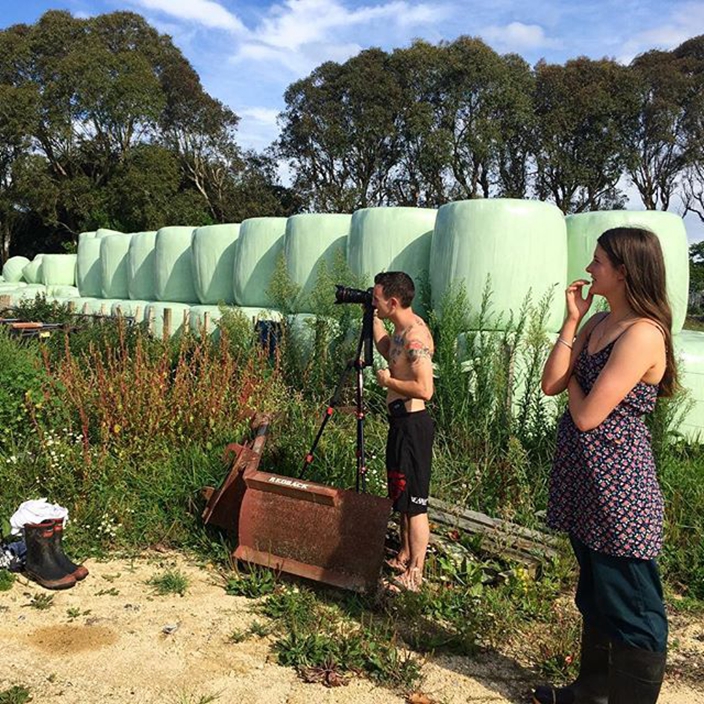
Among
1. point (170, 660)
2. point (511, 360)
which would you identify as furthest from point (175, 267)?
point (170, 660)

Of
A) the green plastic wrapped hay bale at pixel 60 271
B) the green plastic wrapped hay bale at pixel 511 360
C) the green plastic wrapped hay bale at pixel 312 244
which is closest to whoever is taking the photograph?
the green plastic wrapped hay bale at pixel 511 360

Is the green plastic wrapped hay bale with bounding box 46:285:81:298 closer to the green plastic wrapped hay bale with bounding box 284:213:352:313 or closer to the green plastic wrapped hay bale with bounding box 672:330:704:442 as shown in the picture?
the green plastic wrapped hay bale with bounding box 284:213:352:313

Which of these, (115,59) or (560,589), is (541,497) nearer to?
(560,589)

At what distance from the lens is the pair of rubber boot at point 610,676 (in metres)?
2.22

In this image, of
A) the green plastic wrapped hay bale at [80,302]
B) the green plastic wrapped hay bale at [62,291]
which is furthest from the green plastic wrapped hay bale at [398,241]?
the green plastic wrapped hay bale at [62,291]

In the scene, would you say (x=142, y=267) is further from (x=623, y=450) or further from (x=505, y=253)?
(x=623, y=450)

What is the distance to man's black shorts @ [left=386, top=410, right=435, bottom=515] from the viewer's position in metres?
3.40

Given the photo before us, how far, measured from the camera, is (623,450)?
7.42 ft

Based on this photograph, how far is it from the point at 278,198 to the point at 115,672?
2407 cm

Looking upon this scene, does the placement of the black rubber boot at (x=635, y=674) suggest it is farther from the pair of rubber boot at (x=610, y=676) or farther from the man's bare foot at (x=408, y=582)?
the man's bare foot at (x=408, y=582)

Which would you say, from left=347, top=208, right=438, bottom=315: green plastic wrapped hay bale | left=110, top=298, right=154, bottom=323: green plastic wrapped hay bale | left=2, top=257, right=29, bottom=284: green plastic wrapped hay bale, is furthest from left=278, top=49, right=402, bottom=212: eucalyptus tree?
left=347, top=208, right=438, bottom=315: green plastic wrapped hay bale

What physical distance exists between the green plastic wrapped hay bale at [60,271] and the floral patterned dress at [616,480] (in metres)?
14.3

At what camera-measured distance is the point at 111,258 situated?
12484 millimetres

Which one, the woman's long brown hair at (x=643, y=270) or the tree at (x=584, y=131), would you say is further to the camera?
the tree at (x=584, y=131)
